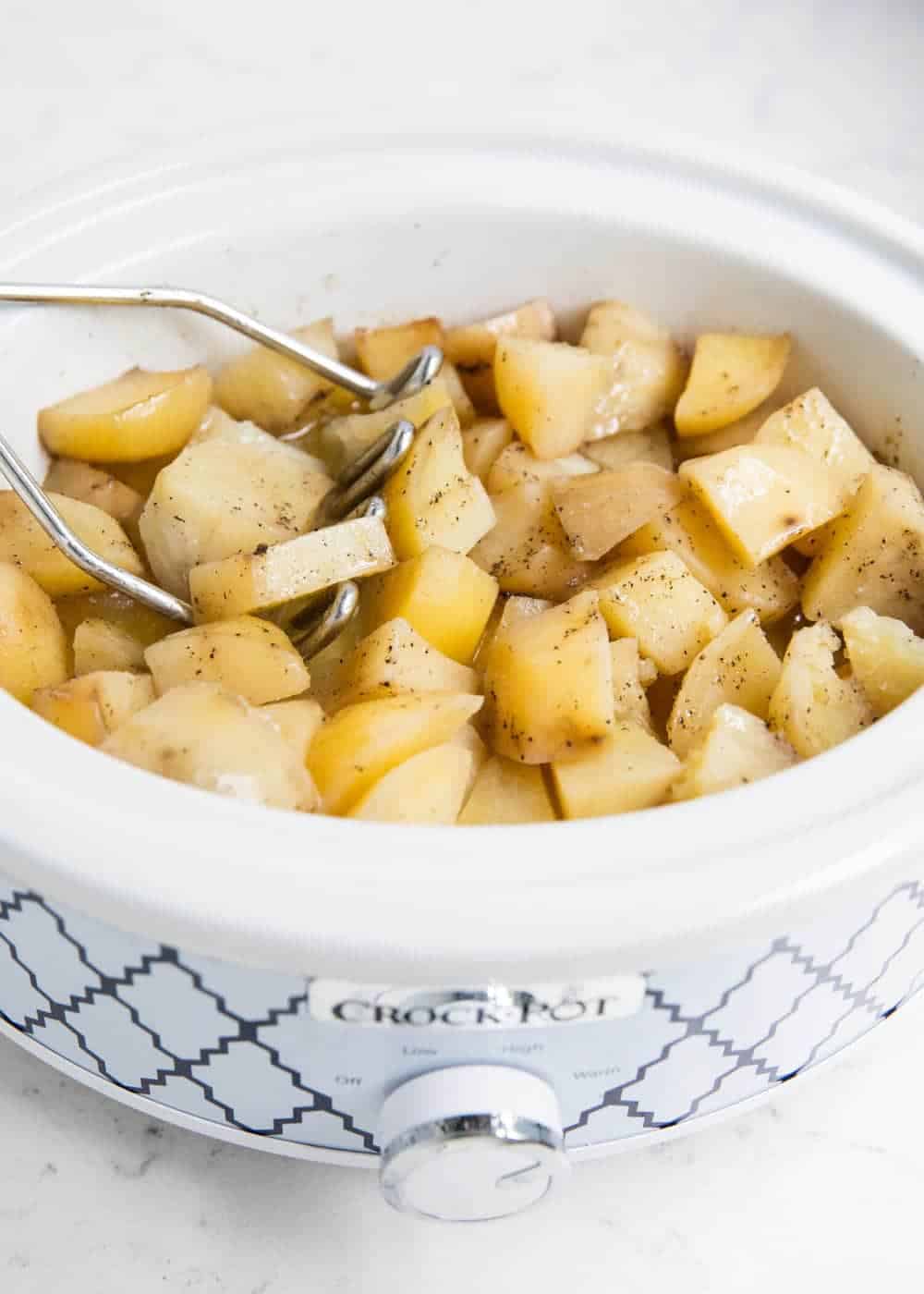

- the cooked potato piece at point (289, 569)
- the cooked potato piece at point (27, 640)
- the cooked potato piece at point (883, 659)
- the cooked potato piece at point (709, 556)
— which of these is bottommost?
the cooked potato piece at point (27, 640)

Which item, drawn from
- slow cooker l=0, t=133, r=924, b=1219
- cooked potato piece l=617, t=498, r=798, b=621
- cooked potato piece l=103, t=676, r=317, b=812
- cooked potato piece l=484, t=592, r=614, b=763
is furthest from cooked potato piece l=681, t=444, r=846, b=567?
cooked potato piece l=103, t=676, r=317, b=812

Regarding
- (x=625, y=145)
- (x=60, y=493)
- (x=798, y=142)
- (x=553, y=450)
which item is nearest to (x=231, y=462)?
(x=60, y=493)

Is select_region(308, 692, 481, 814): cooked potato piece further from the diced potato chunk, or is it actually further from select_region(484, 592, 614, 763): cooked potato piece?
the diced potato chunk

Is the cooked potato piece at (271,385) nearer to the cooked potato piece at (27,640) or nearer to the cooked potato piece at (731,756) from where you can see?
the cooked potato piece at (27,640)

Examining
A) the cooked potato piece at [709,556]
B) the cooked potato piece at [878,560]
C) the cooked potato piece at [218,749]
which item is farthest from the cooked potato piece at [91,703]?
the cooked potato piece at [878,560]

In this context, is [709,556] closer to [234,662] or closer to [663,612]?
[663,612]

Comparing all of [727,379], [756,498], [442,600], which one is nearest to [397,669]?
[442,600]
